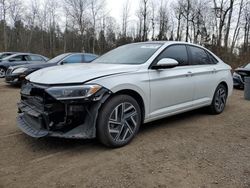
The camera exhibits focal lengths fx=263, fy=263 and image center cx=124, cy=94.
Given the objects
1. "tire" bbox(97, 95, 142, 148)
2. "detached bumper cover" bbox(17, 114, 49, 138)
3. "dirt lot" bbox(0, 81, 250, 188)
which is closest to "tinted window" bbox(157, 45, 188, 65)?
"tire" bbox(97, 95, 142, 148)

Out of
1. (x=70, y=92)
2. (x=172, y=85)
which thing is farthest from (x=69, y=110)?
(x=172, y=85)

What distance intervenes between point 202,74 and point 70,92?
289 centimetres

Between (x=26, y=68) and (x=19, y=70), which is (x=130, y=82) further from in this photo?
(x=19, y=70)

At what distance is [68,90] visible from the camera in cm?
321

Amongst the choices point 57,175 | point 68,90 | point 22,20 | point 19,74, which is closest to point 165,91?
point 68,90

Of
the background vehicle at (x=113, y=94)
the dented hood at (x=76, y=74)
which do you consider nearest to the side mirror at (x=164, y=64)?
the background vehicle at (x=113, y=94)

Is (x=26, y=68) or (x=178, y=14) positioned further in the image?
(x=178, y=14)

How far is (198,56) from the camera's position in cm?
526

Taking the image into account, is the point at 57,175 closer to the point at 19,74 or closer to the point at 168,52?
the point at 168,52

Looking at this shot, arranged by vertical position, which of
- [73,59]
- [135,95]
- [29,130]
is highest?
[73,59]

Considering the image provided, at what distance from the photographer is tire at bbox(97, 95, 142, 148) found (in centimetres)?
338

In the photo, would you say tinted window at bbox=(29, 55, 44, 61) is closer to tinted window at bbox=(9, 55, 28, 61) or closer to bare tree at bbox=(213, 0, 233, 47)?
tinted window at bbox=(9, 55, 28, 61)

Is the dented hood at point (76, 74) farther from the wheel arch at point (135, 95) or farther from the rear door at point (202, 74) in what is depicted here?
the rear door at point (202, 74)

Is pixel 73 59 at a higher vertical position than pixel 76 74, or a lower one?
higher
